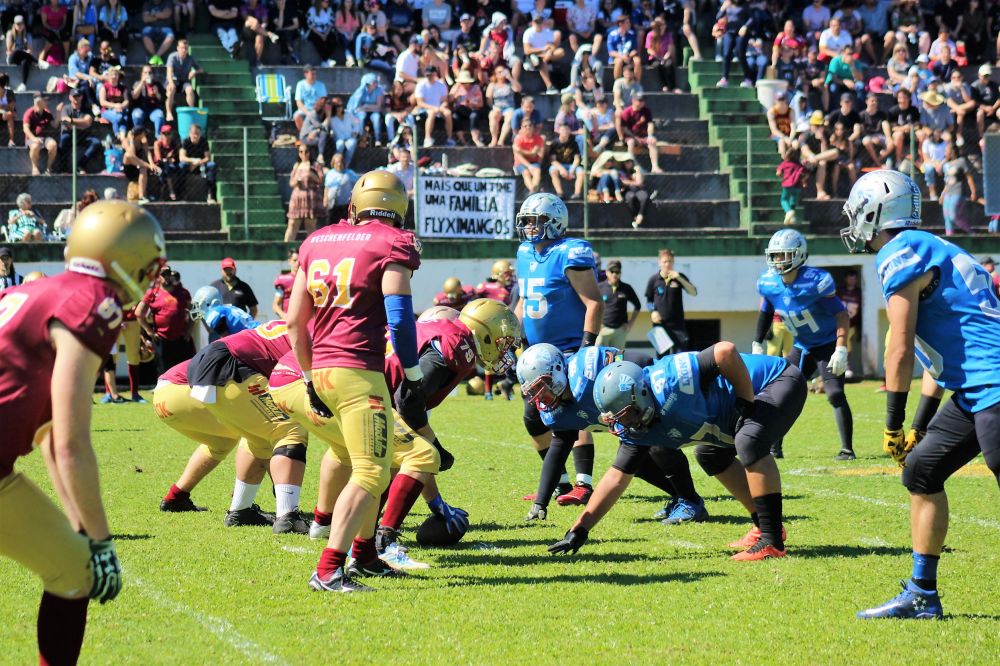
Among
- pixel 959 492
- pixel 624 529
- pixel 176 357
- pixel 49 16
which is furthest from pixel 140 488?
pixel 49 16

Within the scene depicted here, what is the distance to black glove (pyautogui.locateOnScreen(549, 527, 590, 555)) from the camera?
23.8 ft

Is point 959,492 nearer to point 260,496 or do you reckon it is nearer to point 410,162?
point 260,496

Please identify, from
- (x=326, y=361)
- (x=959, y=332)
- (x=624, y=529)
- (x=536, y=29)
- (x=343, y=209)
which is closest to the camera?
(x=959, y=332)

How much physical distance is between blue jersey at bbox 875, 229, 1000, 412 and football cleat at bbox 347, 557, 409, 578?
9.08 feet

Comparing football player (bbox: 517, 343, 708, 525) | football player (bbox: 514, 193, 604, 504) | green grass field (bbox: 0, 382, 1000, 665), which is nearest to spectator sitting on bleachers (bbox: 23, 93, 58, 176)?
green grass field (bbox: 0, 382, 1000, 665)

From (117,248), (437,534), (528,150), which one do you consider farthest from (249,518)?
(528,150)

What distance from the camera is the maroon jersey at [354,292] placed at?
6.29 metres

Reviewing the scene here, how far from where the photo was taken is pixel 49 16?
22922mm

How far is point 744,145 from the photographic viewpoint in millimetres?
23141

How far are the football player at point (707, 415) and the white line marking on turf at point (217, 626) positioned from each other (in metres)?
2.10

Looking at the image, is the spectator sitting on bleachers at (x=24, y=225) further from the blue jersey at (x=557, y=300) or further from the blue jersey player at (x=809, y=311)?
the blue jersey player at (x=809, y=311)

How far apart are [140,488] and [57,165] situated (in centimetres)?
1172

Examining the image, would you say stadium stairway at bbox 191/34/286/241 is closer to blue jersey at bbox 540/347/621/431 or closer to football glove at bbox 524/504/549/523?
football glove at bbox 524/504/549/523

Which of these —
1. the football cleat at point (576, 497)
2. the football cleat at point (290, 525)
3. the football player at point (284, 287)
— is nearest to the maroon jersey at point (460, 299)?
the football player at point (284, 287)
